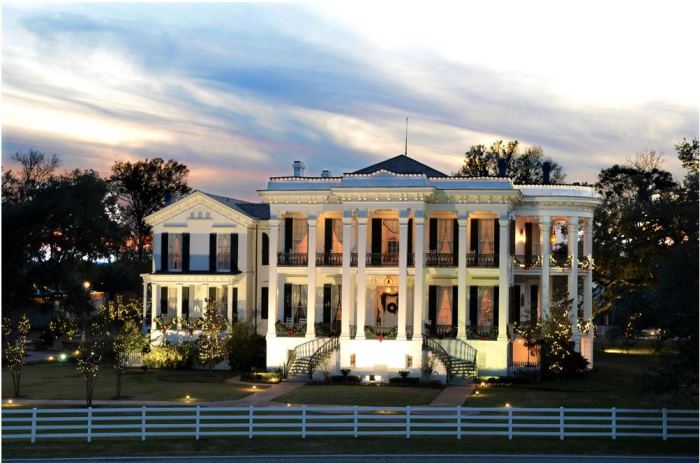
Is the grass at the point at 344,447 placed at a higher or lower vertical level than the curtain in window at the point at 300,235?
lower

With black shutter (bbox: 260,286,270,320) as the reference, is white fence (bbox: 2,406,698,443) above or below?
below

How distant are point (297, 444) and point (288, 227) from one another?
83.1ft

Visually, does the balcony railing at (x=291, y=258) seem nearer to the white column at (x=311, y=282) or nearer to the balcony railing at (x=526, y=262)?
the white column at (x=311, y=282)

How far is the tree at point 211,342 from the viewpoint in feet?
169

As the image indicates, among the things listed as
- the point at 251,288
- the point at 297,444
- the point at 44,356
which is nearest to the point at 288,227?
the point at 251,288

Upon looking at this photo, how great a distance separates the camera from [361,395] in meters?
42.3

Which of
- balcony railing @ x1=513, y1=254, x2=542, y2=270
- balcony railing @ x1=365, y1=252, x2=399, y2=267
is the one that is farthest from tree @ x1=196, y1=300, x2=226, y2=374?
balcony railing @ x1=513, y1=254, x2=542, y2=270

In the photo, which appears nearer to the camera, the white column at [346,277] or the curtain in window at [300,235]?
the white column at [346,277]

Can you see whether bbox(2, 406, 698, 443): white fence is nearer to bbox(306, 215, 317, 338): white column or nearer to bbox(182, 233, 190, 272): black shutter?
bbox(306, 215, 317, 338): white column

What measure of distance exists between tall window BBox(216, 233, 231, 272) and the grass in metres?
26.8

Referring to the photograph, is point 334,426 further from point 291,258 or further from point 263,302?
point 263,302

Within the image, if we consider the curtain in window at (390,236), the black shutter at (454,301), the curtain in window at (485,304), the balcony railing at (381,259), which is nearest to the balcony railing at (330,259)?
the balcony railing at (381,259)

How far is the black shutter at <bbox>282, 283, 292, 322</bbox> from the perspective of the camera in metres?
54.3

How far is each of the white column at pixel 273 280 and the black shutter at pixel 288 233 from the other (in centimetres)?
198
